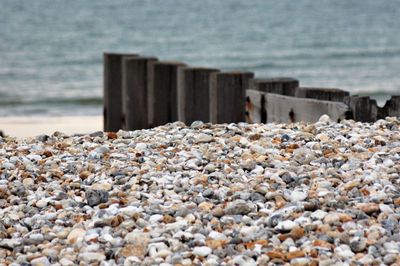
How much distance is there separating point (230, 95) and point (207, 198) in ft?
12.9

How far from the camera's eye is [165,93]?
10.5 m

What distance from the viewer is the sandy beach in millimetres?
17422

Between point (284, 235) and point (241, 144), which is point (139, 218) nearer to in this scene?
point (284, 235)

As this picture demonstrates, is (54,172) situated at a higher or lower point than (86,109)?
higher

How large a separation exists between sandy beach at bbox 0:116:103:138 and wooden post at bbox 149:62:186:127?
6455 mm

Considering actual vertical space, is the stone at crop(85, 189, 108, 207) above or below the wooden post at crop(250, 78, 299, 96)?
below

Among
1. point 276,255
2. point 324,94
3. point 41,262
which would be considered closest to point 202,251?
point 276,255

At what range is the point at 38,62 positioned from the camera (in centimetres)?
3312

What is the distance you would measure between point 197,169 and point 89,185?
611 millimetres

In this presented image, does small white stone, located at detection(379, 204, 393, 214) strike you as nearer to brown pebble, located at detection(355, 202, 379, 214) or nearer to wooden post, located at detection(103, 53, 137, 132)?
brown pebble, located at detection(355, 202, 379, 214)

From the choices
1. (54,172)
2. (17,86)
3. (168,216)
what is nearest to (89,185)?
(54,172)

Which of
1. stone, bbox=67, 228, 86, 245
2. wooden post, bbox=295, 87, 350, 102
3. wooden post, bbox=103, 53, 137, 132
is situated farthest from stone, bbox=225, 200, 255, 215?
wooden post, bbox=103, 53, 137, 132

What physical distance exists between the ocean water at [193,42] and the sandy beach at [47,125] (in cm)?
90

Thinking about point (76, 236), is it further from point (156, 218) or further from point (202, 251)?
point (202, 251)
